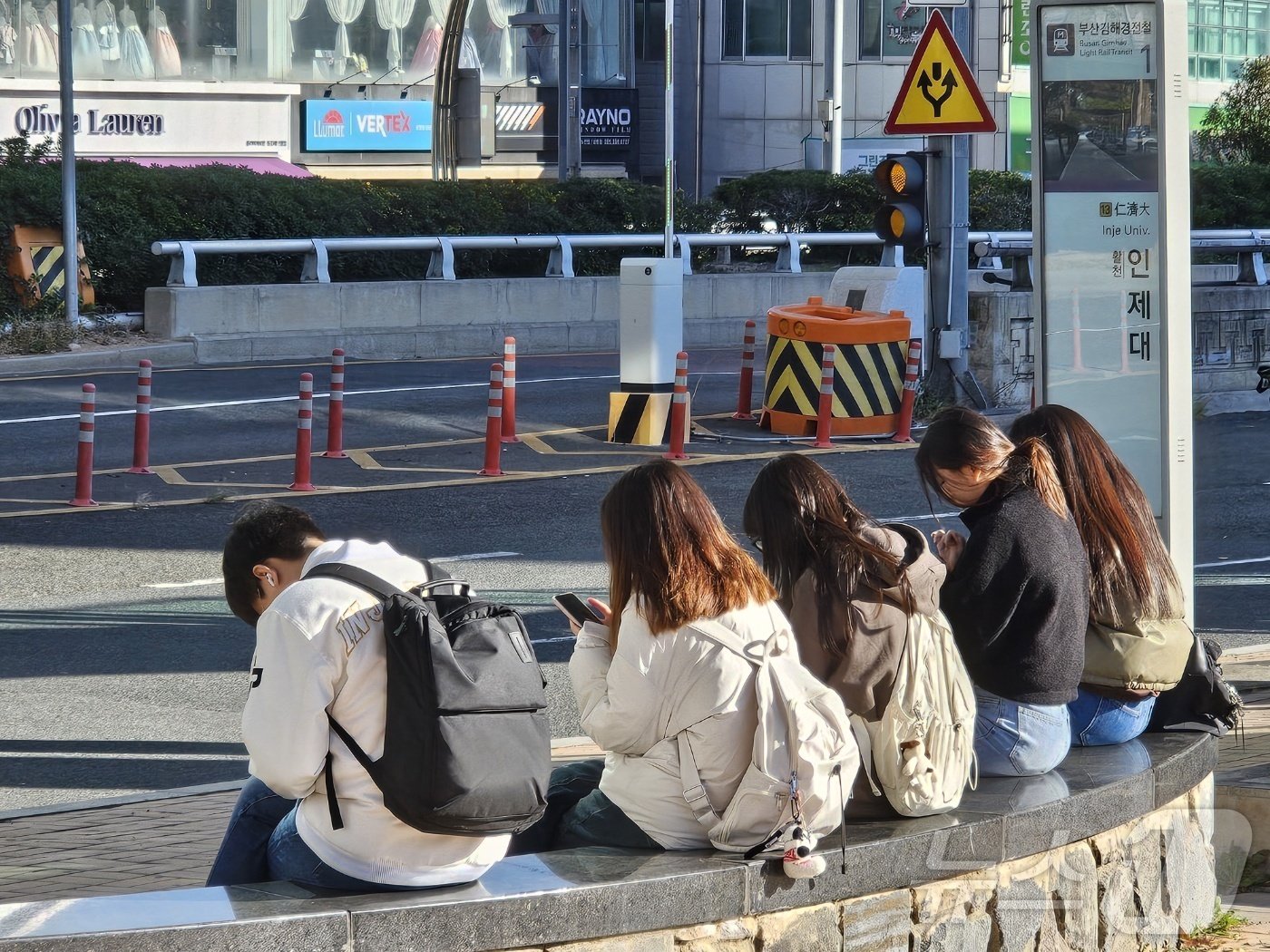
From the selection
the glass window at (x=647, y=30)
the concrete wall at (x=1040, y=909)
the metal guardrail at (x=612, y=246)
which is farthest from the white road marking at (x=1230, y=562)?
the glass window at (x=647, y=30)

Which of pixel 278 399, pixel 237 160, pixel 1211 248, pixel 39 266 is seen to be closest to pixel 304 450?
pixel 278 399

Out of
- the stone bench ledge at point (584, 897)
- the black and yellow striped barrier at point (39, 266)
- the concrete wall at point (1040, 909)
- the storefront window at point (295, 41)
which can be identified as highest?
the storefront window at point (295, 41)

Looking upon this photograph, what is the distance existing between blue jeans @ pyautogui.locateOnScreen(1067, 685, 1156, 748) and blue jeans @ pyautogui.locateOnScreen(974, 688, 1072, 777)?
1.20 feet

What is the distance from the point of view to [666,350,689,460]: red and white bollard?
577 inches

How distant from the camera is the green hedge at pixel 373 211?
2144 cm

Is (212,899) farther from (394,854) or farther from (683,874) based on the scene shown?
(683,874)

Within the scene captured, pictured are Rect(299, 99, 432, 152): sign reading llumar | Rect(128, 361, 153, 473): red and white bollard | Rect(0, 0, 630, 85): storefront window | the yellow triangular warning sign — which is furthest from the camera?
Rect(299, 99, 432, 152): sign reading llumar

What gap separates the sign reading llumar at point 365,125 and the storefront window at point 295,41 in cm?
106

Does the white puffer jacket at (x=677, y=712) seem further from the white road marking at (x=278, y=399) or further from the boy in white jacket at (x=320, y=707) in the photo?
the white road marking at (x=278, y=399)

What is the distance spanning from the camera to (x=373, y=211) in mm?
23672

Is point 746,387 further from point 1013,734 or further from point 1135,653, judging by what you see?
point 1013,734

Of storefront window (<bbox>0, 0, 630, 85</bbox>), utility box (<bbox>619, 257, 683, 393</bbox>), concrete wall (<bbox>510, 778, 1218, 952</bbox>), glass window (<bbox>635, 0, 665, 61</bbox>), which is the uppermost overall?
glass window (<bbox>635, 0, 665, 61</bbox>)

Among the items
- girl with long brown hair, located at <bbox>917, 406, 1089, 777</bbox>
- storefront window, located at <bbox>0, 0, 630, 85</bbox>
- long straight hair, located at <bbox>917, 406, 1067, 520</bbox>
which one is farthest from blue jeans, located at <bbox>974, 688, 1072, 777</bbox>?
storefront window, located at <bbox>0, 0, 630, 85</bbox>

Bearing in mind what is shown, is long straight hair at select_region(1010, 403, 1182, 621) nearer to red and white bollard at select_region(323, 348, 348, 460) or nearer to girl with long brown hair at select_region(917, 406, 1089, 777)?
girl with long brown hair at select_region(917, 406, 1089, 777)
